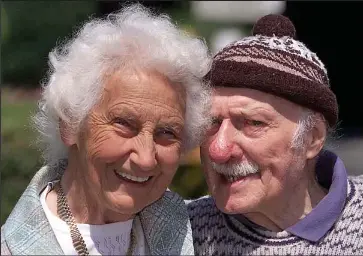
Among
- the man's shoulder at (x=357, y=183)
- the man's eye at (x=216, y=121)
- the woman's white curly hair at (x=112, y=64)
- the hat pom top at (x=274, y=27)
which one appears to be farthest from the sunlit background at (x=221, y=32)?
the woman's white curly hair at (x=112, y=64)

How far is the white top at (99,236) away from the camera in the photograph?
2.46 metres

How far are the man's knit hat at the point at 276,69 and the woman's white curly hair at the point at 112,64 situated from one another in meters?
0.13

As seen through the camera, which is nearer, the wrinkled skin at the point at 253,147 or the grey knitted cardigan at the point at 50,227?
the grey knitted cardigan at the point at 50,227

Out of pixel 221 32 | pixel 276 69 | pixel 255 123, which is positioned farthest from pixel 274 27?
pixel 221 32

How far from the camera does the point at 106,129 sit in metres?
2.40

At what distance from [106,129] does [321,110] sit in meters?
0.95

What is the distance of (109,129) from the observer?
2402 millimetres

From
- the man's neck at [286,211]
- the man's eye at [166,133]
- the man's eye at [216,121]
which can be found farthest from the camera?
the man's neck at [286,211]

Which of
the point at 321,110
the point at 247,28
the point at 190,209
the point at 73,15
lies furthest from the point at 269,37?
the point at 73,15

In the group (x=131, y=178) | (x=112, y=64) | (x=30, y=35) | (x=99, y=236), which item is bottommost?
(x=30, y=35)

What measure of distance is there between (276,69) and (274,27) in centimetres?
25

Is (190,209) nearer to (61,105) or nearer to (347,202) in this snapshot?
(347,202)

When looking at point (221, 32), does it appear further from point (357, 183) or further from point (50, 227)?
point (50, 227)

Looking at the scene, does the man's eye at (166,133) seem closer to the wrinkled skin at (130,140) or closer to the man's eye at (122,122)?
the wrinkled skin at (130,140)
